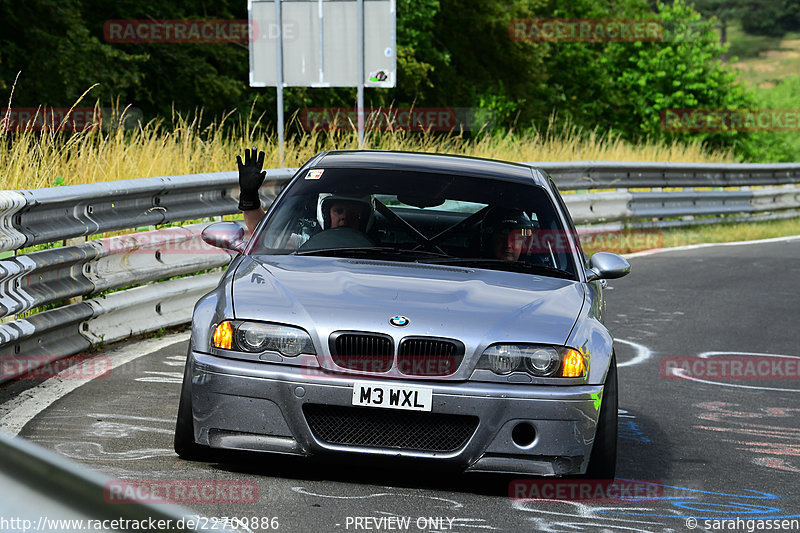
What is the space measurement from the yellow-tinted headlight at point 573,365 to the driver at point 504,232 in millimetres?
1220

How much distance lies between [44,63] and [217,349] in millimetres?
20568

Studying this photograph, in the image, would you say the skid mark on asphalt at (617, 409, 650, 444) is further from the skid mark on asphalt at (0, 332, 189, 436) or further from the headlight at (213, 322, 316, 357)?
the skid mark on asphalt at (0, 332, 189, 436)

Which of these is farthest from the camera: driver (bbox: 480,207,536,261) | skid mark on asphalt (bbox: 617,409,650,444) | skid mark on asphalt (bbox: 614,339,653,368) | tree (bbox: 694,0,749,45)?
tree (bbox: 694,0,749,45)

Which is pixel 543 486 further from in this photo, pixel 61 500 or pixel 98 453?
pixel 61 500

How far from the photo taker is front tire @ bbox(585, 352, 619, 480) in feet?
17.3

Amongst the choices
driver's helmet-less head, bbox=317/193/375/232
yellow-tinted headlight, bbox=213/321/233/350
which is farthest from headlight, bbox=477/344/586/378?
driver's helmet-less head, bbox=317/193/375/232

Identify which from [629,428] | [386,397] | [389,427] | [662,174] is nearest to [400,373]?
[386,397]

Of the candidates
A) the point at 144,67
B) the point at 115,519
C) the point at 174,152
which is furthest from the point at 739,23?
the point at 115,519

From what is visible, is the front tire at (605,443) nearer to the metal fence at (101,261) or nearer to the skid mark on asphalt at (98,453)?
the skid mark on asphalt at (98,453)

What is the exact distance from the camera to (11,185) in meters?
9.58

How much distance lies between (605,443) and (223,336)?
1.62 metres

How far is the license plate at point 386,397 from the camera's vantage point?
4.96 meters

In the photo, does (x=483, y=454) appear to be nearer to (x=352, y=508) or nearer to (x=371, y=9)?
(x=352, y=508)

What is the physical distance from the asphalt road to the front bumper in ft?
0.51
